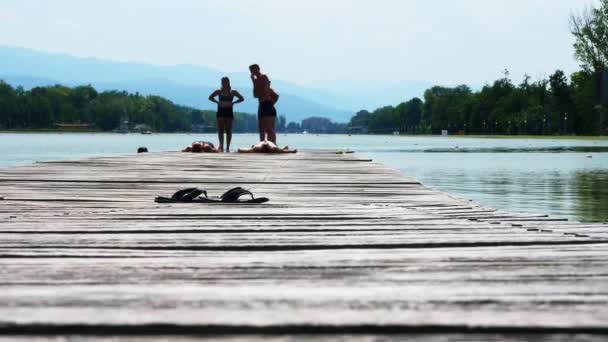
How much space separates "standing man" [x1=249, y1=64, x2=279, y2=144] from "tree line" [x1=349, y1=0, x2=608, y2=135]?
195 feet

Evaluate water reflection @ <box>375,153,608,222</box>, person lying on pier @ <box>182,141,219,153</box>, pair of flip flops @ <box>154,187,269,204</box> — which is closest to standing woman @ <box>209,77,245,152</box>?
person lying on pier @ <box>182,141,219,153</box>

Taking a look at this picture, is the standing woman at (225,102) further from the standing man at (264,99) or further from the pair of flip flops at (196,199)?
the pair of flip flops at (196,199)

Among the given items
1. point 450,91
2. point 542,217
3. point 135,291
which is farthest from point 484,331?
point 450,91

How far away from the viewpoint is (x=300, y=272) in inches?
113

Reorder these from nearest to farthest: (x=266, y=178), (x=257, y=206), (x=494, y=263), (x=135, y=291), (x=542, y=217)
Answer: (x=135, y=291) → (x=494, y=263) → (x=542, y=217) → (x=257, y=206) → (x=266, y=178)

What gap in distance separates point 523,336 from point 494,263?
1.07 meters

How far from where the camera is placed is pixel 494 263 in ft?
10.0

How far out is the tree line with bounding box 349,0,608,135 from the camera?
86.9m

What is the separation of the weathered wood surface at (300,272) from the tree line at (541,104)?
74410 mm

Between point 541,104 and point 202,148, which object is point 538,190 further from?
point 541,104

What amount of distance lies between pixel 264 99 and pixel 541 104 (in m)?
119

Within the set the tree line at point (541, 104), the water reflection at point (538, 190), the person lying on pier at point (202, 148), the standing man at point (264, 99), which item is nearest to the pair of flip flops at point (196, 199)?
the water reflection at point (538, 190)

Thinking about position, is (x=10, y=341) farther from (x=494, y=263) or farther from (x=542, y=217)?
(x=542, y=217)

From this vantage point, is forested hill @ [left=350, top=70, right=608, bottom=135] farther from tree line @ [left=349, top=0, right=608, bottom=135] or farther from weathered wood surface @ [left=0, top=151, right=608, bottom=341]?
weathered wood surface @ [left=0, top=151, right=608, bottom=341]
